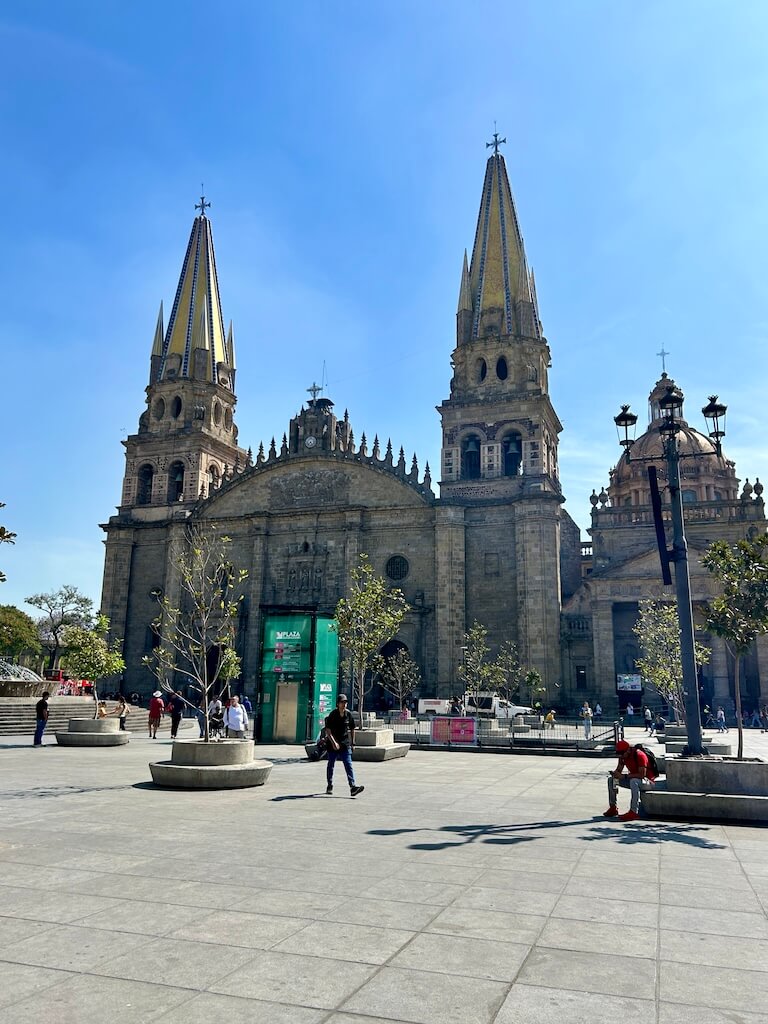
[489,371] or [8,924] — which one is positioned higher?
[489,371]

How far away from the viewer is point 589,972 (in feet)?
15.3

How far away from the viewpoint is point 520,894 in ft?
21.2

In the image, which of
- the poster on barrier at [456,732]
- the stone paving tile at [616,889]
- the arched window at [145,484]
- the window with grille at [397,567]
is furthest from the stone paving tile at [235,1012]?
the arched window at [145,484]

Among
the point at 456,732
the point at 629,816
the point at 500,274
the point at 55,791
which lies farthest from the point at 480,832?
the point at 500,274

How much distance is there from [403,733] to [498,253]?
3185cm

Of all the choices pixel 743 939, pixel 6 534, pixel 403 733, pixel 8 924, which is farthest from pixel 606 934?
pixel 403 733

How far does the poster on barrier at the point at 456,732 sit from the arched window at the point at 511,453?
2212 centimetres

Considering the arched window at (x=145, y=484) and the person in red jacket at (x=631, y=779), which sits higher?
the arched window at (x=145, y=484)

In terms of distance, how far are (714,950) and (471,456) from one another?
40.1m

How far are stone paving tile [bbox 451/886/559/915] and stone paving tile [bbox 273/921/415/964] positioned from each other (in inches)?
37.5

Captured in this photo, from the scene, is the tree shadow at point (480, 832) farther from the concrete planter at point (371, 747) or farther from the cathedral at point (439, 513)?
the cathedral at point (439, 513)

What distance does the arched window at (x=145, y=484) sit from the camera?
168 ft

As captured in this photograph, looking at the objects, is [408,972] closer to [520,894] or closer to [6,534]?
[520,894]

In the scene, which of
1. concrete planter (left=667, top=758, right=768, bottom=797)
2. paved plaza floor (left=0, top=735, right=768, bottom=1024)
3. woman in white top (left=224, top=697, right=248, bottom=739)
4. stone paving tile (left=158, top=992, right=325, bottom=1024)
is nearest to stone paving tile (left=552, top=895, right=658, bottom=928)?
paved plaza floor (left=0, top=735, right=768, bottom=1024)
